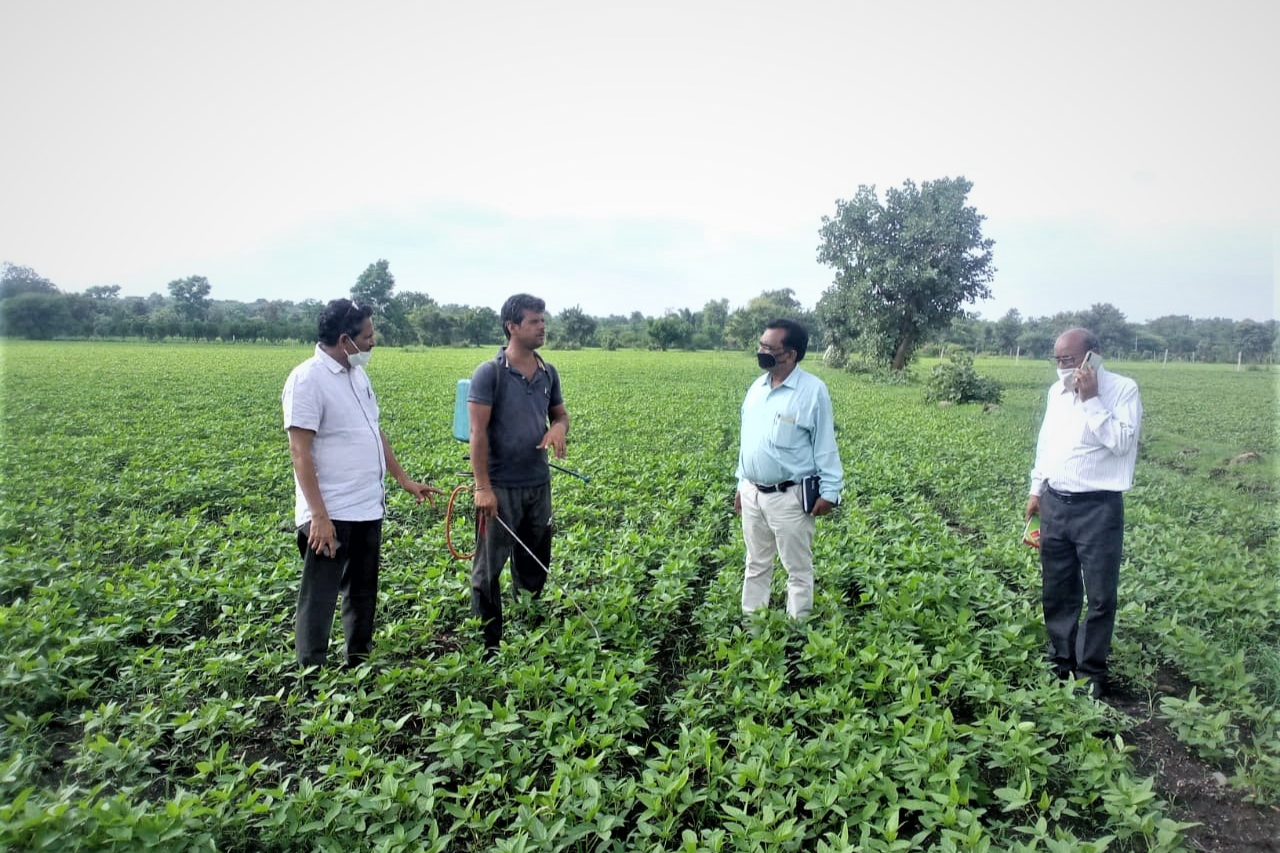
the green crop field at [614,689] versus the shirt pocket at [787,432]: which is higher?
the shirt pocket at [787,432]

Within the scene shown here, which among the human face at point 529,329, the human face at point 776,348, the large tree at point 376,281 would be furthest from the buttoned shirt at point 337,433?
the large tree at point 376,281

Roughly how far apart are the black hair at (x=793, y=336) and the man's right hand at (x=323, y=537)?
2.78 meters

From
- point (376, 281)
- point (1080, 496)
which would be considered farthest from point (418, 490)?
point (376, 281)

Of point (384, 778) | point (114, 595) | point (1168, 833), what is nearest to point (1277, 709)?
point (1168, 833)

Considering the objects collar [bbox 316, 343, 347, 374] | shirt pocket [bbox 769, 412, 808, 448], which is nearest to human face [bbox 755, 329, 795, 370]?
shirt pocket [bbox 769, 412, 808, 448]

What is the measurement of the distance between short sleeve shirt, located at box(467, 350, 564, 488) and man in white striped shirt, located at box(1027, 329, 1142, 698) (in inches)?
120

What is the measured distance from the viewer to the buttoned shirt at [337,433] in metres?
3.45

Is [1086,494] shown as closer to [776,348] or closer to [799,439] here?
[799,439]

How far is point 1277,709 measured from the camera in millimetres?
3510

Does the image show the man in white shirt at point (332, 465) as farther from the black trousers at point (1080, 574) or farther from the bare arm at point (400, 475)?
the black trousers at point (1080, 574)

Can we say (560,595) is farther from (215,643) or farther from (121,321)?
(121,321)

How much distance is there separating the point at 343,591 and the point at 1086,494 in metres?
4.25

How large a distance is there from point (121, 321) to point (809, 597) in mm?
43178

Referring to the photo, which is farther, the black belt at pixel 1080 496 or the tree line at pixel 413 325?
the tree line at pixel 413 325
